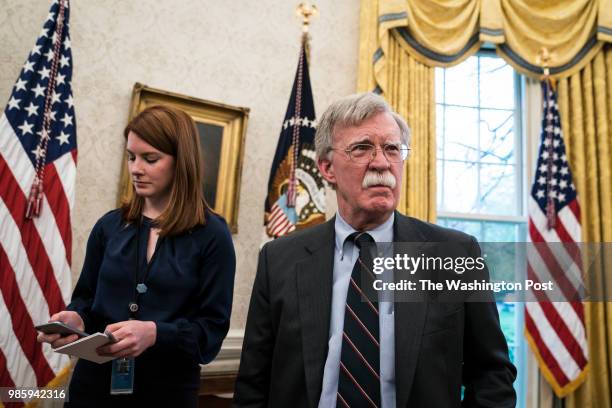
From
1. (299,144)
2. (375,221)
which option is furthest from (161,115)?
(299,144)

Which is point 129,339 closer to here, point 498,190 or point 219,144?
point 219,144

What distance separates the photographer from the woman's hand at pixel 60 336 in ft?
4.90

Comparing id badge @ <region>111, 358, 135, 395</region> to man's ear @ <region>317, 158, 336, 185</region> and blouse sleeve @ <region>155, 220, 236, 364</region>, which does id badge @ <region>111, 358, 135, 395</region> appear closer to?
blouse sleeve @ <region>155, 220, 236, 364</region>

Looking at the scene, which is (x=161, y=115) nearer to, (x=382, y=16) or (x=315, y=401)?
(x=315, y=401)

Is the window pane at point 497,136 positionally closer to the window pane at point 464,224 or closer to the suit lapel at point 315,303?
the window pane at point 464,224

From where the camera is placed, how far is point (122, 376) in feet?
5.06

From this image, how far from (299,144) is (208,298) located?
2.26 meters

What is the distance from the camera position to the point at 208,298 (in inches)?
65.6

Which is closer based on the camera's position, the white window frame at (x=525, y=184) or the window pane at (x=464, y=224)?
the white window frame at (x=525, y=184)

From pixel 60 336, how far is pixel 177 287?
1.30ft

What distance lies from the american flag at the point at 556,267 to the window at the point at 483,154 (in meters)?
0.52

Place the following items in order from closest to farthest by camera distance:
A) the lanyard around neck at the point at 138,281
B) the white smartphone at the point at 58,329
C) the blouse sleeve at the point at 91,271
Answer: the white smartphone at the point at 58,329, the lanyard around neck at the point at 138,281, the blouse sleeve at the point at 91,271

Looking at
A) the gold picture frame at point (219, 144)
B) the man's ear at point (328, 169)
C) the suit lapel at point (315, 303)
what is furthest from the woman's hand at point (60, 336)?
the gold picture frame at point (219, 144)

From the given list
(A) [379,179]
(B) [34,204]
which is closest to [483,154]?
(A) [379,179]
